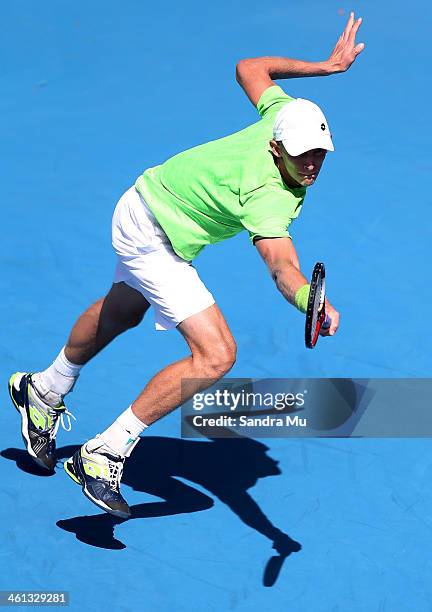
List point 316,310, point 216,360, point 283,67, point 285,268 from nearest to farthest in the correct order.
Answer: point 316,310 → point 285,268 → point 216,360 → point 283,67

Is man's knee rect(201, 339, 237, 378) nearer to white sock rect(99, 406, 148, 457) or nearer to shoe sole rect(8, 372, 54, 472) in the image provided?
white sock rect(99, 406, 148, 457)

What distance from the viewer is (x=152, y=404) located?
5555mm

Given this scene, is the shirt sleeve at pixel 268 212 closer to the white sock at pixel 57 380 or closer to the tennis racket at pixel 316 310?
the tennis racket at pixel 316 310

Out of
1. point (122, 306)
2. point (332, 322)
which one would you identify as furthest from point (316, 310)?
point (122, 306)

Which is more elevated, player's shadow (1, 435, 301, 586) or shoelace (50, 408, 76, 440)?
shoelace (50, 408, 76, 440)

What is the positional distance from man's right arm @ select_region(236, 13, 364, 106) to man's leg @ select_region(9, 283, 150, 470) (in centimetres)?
114

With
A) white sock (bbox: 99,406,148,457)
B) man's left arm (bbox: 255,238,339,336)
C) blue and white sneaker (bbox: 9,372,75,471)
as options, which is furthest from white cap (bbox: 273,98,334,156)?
blue and white sneaker (bbox: 9,372,75,471)

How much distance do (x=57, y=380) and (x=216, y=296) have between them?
1659 millimetres

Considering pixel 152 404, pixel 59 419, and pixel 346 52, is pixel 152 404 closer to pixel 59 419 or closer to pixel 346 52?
pixel 59 419

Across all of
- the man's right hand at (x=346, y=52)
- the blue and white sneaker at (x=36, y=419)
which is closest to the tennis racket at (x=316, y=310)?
the man's right hand at (x=346, y=52)

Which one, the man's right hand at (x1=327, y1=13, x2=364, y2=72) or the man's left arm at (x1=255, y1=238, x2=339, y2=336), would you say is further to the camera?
the man's right hand at (x1=327, y1=13, x2=364, y2=72)

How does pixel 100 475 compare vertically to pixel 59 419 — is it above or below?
below

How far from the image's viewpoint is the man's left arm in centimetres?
474

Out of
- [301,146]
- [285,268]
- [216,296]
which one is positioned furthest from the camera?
[216,296]
